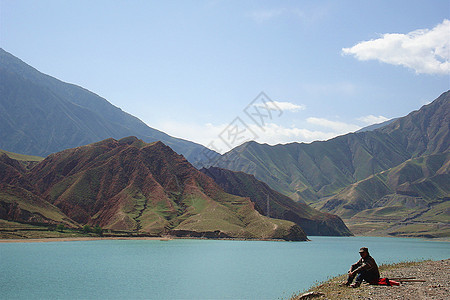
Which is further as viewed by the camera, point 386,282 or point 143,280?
point 143,280

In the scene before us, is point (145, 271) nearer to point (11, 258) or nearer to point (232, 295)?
point (232, 295)

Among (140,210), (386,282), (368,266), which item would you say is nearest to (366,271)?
(368,266)

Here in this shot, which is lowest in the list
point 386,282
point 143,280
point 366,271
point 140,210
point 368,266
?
point 140,210

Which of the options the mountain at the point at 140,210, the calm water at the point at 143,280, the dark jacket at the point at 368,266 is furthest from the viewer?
the mountain at the point at 140,210

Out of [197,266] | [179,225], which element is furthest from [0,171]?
[197,266]

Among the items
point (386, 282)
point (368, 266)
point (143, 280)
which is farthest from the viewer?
point (143, 280)

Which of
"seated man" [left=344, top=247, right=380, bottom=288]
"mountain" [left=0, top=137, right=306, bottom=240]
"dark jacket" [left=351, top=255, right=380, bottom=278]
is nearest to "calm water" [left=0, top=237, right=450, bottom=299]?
"seated man" [left=344, top=247, right=380, bottom=288]

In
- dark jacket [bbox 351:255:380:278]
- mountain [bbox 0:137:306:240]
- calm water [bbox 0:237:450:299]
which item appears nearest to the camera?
dark jacket [bbox 351:255:380:278]

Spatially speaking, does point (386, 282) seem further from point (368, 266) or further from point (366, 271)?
point (368, 266)

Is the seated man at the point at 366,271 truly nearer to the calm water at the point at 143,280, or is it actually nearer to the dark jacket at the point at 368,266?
the dark jacket at the point at 368,266

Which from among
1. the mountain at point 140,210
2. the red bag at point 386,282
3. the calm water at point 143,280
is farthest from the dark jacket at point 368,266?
the mountain at point 140,210

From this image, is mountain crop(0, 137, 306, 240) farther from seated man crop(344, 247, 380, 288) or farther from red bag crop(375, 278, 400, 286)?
red bag crop(375, 278, 400, 286)

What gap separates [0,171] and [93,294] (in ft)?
530

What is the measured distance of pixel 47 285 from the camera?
4566 centimetres
